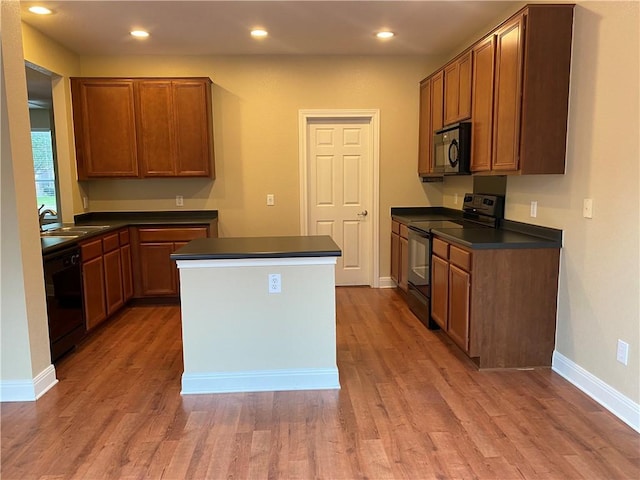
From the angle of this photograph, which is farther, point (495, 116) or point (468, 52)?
point (468, 52)

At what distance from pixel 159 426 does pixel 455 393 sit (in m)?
1.72

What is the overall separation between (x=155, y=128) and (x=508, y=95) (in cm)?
339

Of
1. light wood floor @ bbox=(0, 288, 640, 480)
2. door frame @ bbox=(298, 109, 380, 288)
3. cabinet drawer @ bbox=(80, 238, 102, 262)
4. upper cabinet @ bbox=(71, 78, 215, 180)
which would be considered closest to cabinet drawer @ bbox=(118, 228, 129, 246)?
cabinet drawer @ bbox=(80, 238, 102, 262)

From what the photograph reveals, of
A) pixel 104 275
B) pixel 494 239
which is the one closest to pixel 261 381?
pixel 494 239

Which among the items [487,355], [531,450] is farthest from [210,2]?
[531,450]

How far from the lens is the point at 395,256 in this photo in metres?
5.17

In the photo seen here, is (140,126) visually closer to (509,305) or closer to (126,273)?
(126,273)

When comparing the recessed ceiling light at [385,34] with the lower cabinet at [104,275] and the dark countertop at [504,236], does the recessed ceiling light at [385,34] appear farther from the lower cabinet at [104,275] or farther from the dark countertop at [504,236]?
the lower cabinet at [104,275]

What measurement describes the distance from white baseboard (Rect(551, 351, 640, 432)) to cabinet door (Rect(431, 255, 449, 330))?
0.80 meters

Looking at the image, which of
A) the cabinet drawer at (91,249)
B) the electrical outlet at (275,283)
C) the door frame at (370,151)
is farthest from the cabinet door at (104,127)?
the electrical outlet at (275,283)

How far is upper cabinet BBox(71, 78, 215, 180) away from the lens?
4.64 m

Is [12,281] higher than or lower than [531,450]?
higher

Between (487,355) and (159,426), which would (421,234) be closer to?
(487,355)

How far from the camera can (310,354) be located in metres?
2.86
